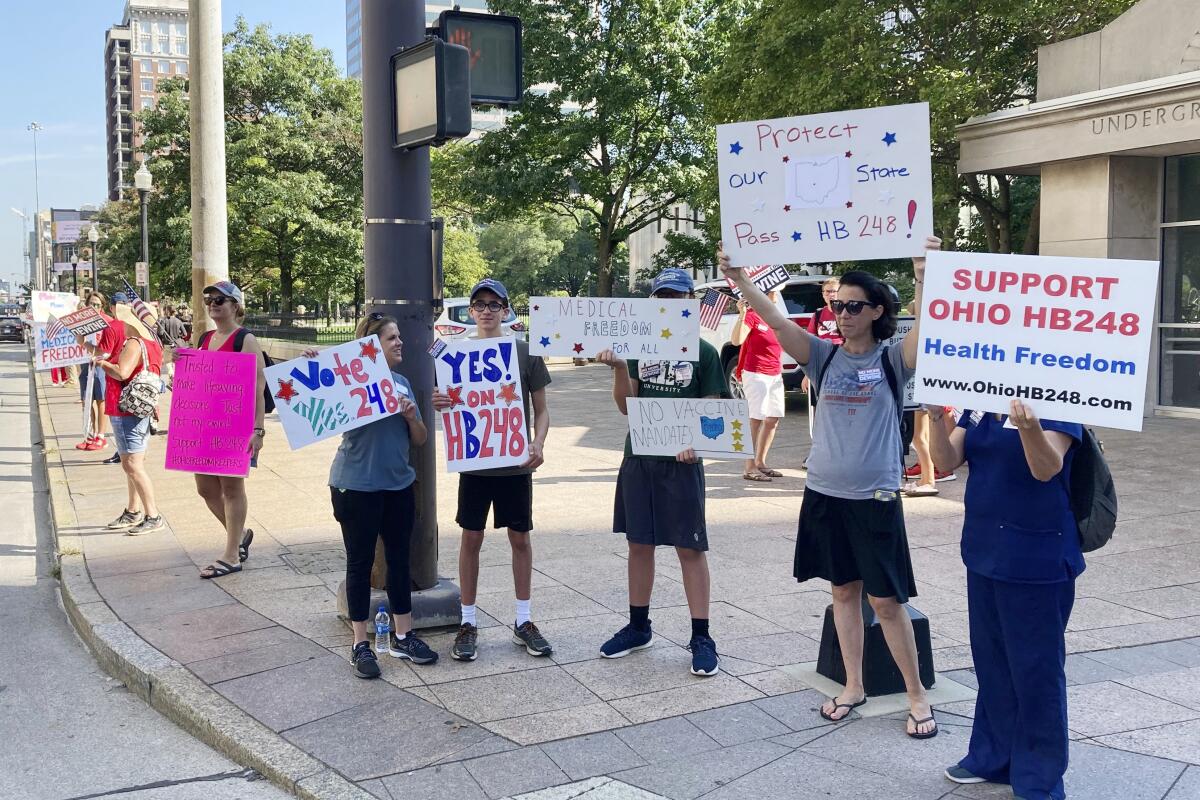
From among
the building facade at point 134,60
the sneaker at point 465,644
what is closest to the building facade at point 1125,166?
the sneaker at point 465,644

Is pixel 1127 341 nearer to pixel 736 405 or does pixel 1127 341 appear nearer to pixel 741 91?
pixel 736 405

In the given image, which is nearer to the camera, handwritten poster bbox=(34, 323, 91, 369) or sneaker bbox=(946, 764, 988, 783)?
sneaker bbox=(946, 764, 988, 783)

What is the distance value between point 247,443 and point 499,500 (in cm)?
239

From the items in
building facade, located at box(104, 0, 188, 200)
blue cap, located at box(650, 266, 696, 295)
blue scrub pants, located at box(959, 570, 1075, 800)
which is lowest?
blue scrub pants, located at box(959, 570, 1075, 800)

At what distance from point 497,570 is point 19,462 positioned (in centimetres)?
1015

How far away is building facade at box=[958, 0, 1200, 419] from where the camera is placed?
1438 cm

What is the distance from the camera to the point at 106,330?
10461 millimetres

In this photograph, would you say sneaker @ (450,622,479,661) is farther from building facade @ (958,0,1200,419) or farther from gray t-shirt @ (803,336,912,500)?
building facade @ (958,0,1200,419)

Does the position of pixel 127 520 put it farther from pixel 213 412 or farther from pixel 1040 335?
pixel 1040 335

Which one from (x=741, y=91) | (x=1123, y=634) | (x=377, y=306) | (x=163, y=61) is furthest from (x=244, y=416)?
(x=163, y=61)

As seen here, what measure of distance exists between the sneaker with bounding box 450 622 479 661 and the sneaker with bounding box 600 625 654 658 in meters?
0.65

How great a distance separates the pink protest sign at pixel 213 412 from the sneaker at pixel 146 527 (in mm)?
1719

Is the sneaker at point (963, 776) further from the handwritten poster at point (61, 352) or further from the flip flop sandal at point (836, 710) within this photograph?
the handwritten poster at point (61, 352)

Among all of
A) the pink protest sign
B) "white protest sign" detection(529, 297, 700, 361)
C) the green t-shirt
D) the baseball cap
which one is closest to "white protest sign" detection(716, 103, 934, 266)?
"white protest sign" detection(529, 297, 700, 361)
